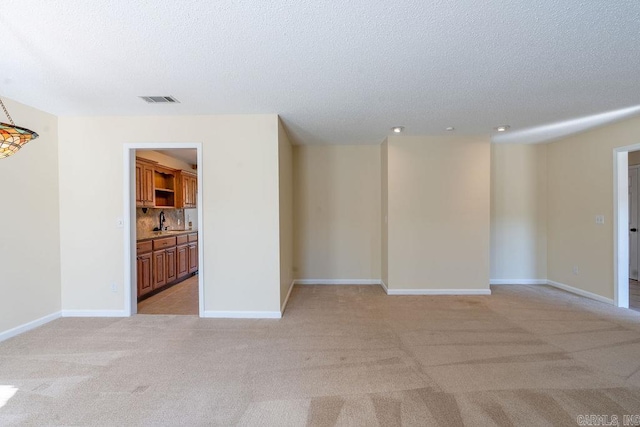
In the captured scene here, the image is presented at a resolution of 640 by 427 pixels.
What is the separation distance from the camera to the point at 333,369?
2314 mm

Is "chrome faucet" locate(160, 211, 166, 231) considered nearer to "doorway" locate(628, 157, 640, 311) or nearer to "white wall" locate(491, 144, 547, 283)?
"white wall" locate(491, 144, 547, 283)

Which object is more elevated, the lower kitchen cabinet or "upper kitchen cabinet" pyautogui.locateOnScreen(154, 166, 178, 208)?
"upper kitchen cabinet" pyautogui.locateOnScreen(154, 166, 178, 208)

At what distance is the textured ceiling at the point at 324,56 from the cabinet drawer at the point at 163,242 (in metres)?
2.00

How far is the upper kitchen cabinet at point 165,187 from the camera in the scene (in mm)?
5188

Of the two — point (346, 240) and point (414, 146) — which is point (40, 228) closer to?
point (346, 240)

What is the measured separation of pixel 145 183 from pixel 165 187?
0.95 m

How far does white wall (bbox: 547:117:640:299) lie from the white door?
1661 millimetres

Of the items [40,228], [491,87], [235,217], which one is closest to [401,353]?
[235,217]

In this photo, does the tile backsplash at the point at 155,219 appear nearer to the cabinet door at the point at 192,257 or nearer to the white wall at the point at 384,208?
the cabinet door at the point at 192,257

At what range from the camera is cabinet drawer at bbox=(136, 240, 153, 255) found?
159 inches

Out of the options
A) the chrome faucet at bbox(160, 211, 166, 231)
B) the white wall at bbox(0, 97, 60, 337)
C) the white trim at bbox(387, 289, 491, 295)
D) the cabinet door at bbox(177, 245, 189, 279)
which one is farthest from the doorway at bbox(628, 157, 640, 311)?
the white wall at bbox(0, 97, 60, 337)

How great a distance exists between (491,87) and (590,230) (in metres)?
3.19

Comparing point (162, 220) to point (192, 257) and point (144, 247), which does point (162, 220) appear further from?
point (144, 247)

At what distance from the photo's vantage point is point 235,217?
11.3 ft
